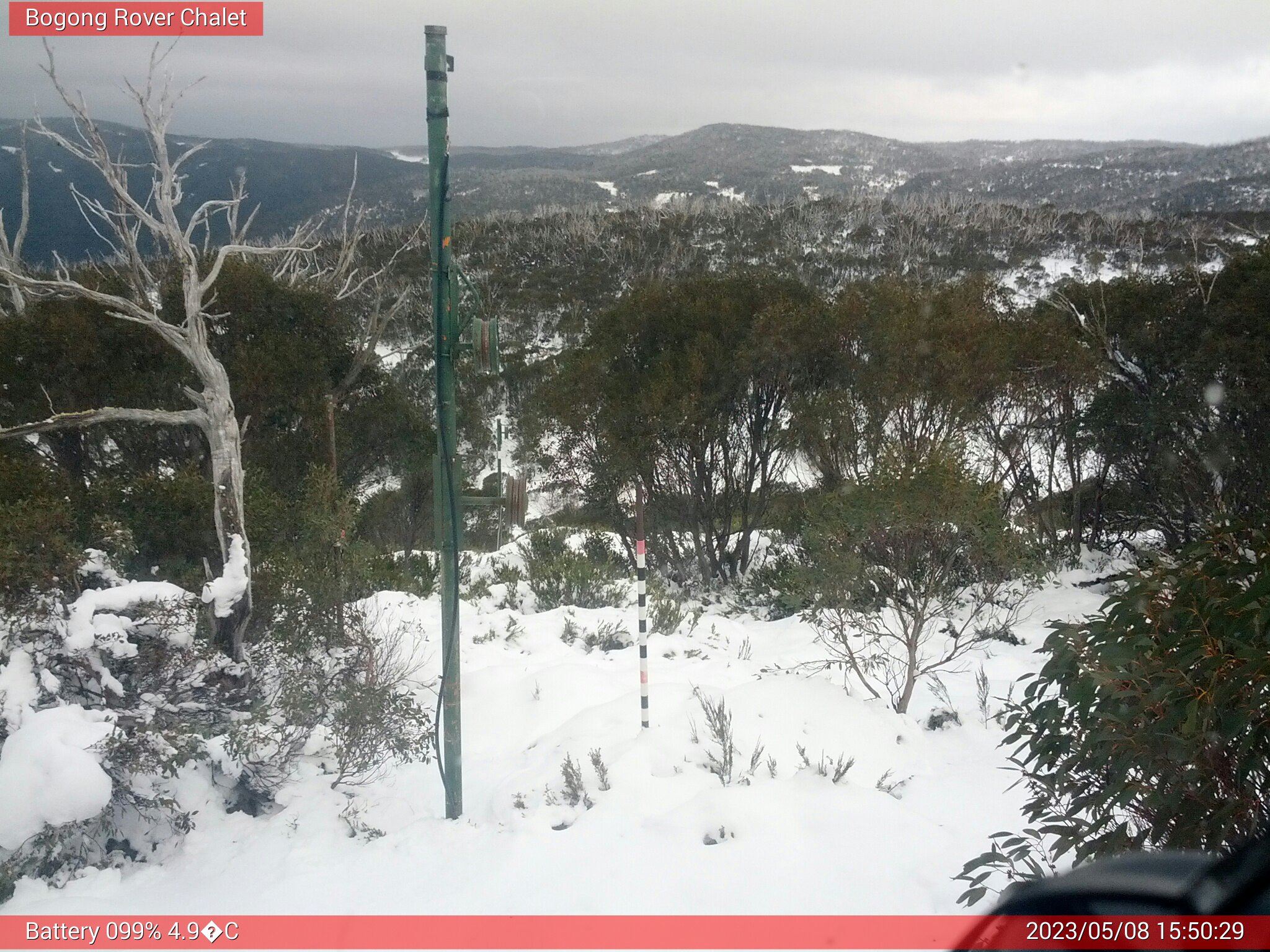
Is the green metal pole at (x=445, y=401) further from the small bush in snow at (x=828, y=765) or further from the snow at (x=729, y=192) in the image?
the snow at (x=729, y=192)

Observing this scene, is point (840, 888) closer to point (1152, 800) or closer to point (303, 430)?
point (1152, 800)

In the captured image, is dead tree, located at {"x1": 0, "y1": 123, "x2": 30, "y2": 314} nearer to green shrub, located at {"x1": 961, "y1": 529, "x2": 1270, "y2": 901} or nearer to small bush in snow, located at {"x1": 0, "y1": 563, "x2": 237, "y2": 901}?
small bush in snow, located at {"x1": 0, "y1": 563, "x2": 237, "y2": 901}

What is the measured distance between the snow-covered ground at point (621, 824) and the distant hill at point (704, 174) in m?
3.51

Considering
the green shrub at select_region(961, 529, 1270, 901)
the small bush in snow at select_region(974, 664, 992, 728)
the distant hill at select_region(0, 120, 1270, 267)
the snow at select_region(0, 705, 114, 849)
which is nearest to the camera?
the green shrub at select_region(961, 529, 1270, 901)

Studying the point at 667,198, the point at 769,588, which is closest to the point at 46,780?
the point at 769,588

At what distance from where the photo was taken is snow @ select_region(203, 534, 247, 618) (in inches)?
201

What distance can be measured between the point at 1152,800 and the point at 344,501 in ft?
18.5

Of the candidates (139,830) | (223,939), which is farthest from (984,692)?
(139,830)

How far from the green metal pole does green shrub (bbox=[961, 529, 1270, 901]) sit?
9.20 feet

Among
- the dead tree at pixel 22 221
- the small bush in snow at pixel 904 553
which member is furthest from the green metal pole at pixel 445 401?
the dead tree at pixel 22 221

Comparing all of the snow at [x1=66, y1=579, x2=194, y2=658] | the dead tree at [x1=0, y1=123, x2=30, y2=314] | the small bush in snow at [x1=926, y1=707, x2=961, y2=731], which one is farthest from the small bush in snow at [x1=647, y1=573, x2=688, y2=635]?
the dead tree at [x1=0, y1=123, x2=30, y2=314]

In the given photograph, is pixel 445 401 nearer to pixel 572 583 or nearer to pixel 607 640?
pixel 607 640

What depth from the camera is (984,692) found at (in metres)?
5.77

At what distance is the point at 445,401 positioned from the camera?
439 cm
